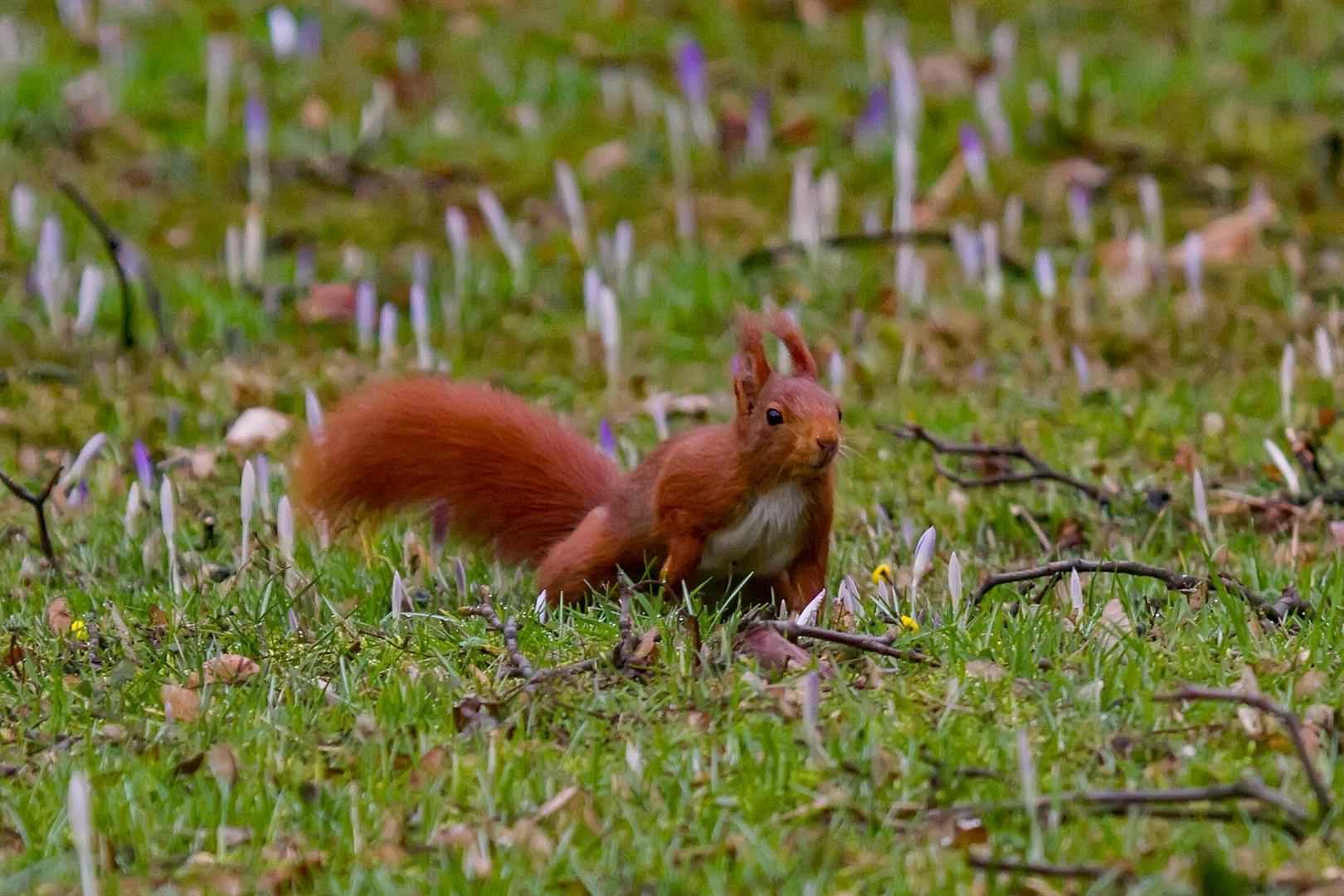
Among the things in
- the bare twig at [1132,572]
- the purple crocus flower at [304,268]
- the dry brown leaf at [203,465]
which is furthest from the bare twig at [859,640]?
the purple crocus flower at [304,268]

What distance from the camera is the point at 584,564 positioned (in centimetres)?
402

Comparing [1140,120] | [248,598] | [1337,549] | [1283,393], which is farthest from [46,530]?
[1140,120]

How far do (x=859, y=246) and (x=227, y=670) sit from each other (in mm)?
4226

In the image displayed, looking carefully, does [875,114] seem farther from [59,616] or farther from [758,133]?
[59,616]

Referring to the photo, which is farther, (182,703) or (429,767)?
(182,703)

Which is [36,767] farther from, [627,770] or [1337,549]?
[1337,549]

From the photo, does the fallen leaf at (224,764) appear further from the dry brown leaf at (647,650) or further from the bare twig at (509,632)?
the dry brown leaf at (647,650)

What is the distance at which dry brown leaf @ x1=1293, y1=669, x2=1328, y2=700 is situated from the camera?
3.38 m

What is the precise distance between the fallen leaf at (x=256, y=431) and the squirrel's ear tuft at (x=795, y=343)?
2215 mm

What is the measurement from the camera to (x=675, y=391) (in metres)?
6.28

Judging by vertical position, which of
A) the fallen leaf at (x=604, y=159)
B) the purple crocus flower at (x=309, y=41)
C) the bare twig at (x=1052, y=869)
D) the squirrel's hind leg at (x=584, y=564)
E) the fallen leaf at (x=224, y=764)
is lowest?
the bare twig at (x=1052, y=869)

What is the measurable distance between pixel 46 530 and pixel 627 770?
213 cm

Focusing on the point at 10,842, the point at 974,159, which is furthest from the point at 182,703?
the point at 974,159

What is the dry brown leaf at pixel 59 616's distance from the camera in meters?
4.02
